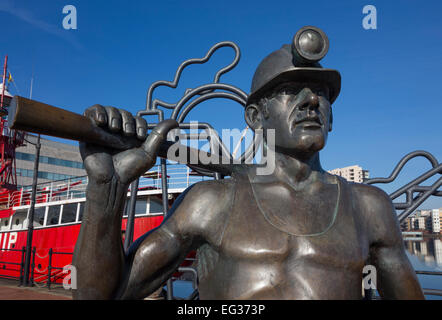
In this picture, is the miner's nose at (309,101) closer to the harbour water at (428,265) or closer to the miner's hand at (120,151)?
the miner's hand at (120,151)

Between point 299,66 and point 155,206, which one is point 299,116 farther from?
point 155,206

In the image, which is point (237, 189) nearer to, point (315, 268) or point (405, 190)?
point (315, 268)

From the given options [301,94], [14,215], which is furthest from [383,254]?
[14,215]

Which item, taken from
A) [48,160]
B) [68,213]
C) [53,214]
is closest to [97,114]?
[68,213]

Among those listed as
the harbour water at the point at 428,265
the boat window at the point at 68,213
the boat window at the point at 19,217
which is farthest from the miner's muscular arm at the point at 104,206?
the boat window at the point at 19,217

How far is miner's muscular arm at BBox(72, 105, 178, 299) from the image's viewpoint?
1.45 metres

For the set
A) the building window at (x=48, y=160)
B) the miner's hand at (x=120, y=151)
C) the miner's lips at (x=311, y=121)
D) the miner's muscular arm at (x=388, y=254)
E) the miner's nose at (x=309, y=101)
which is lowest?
the miner's muscular arm at (x=388, y=254)

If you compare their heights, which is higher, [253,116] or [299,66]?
[299,66]

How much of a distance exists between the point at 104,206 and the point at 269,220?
798 millimetres

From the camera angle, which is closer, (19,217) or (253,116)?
(253,116)

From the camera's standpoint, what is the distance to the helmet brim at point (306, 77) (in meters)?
1.72

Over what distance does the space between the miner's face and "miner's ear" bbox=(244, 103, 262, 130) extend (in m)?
0.10

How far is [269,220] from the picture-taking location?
1.69 meters
